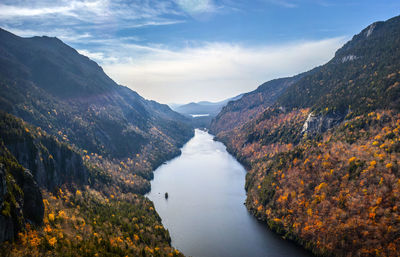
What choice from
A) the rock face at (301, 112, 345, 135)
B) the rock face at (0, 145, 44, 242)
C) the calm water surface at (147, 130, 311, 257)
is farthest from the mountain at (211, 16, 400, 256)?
the rock face at (0, 145, 44, 242)

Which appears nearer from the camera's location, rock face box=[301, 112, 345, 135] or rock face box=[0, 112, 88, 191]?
rock face box=[0, 112, 88, 191]

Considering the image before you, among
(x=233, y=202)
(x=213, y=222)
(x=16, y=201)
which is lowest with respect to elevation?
(x=213, y=222)

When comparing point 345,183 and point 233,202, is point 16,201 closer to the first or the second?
point 233,202

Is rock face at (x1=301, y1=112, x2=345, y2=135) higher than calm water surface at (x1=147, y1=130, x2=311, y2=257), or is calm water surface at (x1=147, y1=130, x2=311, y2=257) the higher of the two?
rock face at (x1=301, y1=112, x2=345, y2=135)

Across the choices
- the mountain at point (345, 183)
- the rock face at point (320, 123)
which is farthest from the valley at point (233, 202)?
the rock face at point (320, 123)

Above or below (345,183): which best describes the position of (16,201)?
above

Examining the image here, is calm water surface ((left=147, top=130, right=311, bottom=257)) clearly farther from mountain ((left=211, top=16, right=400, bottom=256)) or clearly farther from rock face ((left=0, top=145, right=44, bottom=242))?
rock face ((left=0, top=145, right=44, bottom=242))

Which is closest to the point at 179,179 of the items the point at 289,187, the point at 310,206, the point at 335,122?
the point at 289,187

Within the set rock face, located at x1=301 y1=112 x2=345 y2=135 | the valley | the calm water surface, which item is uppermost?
rock face, located at x1=301 y1=112 x2=345 y2=135

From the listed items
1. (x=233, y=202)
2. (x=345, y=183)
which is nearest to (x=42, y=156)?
(x=233, y=202)
